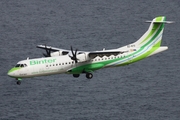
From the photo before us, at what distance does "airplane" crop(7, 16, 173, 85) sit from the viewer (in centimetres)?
12888

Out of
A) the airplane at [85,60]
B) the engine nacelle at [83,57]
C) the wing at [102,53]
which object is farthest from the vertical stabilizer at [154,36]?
the engine nacelle at [83,57]

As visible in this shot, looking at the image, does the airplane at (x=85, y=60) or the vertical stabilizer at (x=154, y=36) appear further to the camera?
the vertical stabilizer at (x=154, y=36)

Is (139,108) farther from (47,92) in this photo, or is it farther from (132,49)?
(132,49)

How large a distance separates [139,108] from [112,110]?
8.91 meters

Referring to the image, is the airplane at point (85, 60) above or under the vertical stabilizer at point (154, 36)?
under

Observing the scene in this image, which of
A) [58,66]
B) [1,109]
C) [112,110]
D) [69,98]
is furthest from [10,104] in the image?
[58,66]

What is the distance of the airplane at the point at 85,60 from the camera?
129m

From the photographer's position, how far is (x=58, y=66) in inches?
5103

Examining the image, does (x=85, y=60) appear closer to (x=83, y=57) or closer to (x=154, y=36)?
(x=83, y=57)

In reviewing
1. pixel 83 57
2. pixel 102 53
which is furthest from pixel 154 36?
pixel 83 57

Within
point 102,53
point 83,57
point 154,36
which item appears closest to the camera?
point 102,53

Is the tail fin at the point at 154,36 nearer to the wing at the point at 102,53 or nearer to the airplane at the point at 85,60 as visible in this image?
the airplane at the point at 85,60

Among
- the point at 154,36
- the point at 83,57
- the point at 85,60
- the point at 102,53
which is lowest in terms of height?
the point at 85,60

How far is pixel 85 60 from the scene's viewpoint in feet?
434
